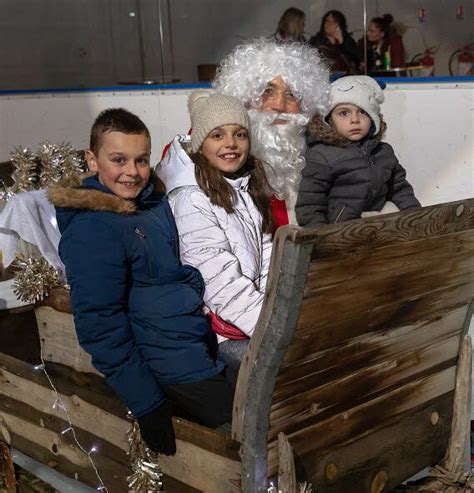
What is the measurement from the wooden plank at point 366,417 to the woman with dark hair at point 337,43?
3969mm

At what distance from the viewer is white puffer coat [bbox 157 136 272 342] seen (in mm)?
2639

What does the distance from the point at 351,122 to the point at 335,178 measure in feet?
0.83

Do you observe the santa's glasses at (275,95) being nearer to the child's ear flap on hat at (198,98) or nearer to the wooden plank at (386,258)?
the child's ear flap on hat at (198,98)

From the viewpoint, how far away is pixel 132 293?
8.21 feet

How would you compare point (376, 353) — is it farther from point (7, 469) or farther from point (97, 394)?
Answer: point (7, 469)

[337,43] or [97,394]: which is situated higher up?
[337,43]

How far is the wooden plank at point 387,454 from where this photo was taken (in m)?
2.26

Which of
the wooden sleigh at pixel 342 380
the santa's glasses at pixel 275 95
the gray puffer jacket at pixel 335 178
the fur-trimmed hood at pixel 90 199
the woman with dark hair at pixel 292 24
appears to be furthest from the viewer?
the woman with dark hair at pixel 292 24

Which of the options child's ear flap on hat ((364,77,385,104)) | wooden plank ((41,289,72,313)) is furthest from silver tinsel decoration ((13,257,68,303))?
child's ear flap on hat ((364,77,385,104))

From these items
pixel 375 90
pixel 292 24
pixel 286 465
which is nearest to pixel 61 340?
pixel 286 465

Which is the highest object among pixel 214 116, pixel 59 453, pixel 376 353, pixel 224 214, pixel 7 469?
pixel 214 116

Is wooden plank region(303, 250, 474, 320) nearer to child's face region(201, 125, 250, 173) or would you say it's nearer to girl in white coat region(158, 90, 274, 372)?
girl in white coat region(158, 90, 274, 372)

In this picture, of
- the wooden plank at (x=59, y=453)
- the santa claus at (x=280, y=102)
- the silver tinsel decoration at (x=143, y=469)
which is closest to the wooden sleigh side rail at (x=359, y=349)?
the silver tinsel decoration at (x=143, y=469)

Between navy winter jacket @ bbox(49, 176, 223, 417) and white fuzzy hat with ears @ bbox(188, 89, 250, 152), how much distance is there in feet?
1.15
